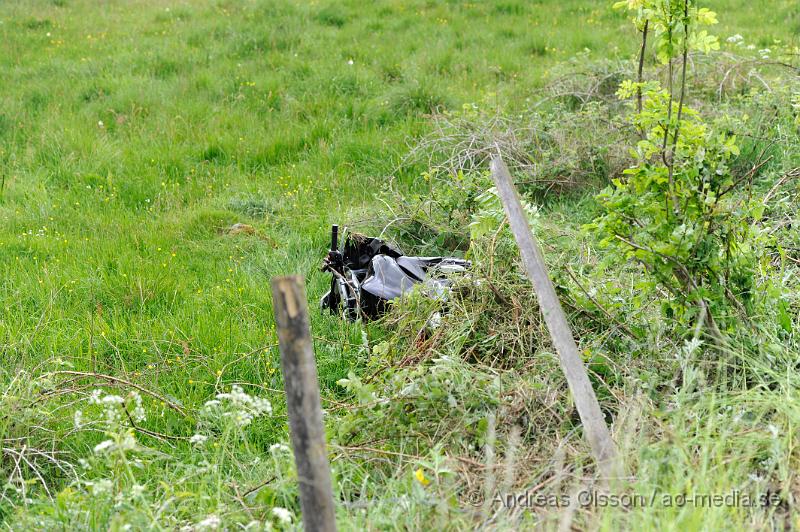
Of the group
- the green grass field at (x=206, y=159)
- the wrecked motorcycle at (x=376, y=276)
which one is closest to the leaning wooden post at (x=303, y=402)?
the green grass field at (x=206, y=159)

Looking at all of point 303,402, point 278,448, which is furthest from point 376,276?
point 303,402

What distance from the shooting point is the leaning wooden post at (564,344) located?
2521 millimetres

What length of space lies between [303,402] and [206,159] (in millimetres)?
5565

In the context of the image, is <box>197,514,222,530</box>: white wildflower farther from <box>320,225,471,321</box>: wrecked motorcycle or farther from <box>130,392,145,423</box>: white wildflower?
<box>320,225,471,321</box>: wrecked motorcycle

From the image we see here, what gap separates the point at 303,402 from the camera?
1.84 m

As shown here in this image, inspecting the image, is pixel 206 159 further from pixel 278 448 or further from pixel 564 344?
pixel 564 344

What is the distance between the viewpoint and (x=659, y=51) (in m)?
3.07

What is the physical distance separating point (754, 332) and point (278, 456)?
6.50 feet

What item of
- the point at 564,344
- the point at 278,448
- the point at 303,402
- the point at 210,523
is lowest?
the point at 278,448

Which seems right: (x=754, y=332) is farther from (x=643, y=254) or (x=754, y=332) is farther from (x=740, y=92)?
(x=740, y=92)

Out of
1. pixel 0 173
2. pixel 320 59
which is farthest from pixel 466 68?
pixel 0 173

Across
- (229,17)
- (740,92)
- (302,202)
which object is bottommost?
(302,202)

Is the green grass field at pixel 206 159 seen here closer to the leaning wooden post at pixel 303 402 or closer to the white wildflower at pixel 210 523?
the white wildflower at pixel 210 523

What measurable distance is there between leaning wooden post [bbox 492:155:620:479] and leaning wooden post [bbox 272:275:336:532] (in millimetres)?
952
